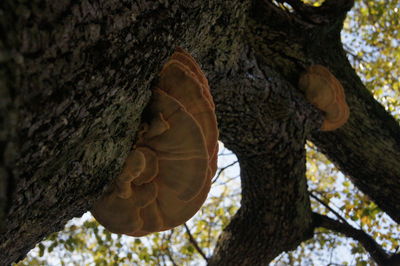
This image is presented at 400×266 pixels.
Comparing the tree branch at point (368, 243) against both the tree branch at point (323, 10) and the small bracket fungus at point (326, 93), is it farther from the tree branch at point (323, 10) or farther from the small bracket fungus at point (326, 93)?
the tree branch at point (323, 10)

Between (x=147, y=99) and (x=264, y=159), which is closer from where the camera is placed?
(x=147, y=99)

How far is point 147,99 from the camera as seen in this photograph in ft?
5.65

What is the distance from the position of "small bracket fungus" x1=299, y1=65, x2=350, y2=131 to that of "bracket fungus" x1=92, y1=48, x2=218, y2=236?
192 centimetres

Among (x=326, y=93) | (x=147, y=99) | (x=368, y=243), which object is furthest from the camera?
(x=368, y=243)

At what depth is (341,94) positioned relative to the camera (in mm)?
3613

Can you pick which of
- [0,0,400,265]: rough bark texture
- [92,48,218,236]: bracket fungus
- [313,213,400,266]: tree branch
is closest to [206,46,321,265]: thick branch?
[0,0,400,265]: rough bark texture

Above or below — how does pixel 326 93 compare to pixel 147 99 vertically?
above

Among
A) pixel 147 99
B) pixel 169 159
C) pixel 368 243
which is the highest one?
pixel 368 243

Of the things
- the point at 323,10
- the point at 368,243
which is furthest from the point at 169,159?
Result: the point at 368,243

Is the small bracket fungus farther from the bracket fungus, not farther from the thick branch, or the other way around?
the bracket fungus

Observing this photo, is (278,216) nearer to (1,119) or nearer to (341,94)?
(341,94)

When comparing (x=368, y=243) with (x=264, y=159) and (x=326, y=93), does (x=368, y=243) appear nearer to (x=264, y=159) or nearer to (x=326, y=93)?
(x=264, y=159)

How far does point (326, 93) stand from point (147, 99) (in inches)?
88.9

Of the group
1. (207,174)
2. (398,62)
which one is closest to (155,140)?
(207,174)
